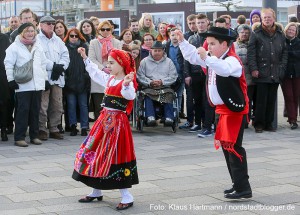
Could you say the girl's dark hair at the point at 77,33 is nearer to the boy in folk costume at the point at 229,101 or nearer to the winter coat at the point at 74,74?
the winter coat at the point at 74,74

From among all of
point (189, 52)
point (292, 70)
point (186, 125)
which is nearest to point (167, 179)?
point (189, 52)

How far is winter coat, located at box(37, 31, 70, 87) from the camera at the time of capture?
11.1m

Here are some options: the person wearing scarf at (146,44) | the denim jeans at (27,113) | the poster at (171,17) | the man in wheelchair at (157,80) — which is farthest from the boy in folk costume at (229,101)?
the poster at (171,17)

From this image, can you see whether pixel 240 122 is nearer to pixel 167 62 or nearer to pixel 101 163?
pixel 101 163

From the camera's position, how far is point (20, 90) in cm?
1037

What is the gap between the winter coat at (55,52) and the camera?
11.1m

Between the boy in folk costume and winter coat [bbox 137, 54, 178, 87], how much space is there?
4867 mm

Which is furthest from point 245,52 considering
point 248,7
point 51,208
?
point 248,7

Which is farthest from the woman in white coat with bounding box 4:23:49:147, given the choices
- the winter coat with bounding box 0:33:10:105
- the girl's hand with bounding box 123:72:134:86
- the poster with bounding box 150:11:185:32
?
the poster with bounding box 150:11:185:32

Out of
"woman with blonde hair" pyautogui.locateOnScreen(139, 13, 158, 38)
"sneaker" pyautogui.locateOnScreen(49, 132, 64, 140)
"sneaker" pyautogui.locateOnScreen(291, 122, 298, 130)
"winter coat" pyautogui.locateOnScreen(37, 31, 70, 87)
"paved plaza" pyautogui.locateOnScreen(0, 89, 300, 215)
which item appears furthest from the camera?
"woman with blonde hair" pyautogui.locateOnScreen(139, 13, 158, 38)

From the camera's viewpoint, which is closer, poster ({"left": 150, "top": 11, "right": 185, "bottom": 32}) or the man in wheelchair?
the man in wheelchair

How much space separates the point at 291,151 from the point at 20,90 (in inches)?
163

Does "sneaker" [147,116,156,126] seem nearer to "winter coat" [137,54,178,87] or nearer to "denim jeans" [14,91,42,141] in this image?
"winter coat" [137,54,178,87]

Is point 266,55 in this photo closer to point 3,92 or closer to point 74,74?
point 74,74
